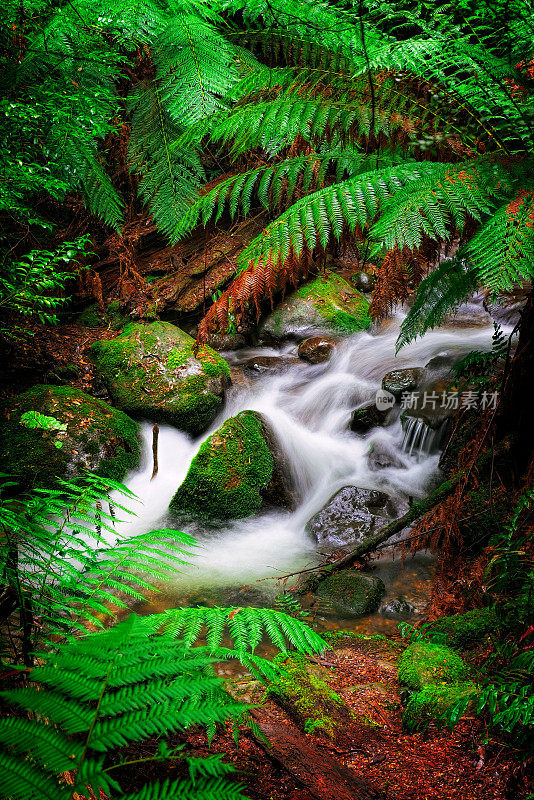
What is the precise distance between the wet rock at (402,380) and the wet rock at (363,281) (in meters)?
2.61

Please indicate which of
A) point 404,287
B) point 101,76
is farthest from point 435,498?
point 101,76

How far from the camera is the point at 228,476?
4504 mm

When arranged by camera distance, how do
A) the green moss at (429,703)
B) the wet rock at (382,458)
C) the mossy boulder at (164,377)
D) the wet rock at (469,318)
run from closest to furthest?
the green moss at (429,703) < the wet rock at (382,458) < the mossy boulder at (164,377) < the wet rock at (469,318)

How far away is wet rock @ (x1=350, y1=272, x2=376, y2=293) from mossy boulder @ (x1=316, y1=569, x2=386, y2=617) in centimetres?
524

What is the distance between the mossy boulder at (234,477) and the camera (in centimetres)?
447

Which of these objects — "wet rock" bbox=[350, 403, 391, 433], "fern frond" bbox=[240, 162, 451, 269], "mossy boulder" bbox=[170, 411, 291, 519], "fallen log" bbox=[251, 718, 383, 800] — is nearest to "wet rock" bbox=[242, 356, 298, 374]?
"wet rock" bbox=[350, 403, 391, 433]

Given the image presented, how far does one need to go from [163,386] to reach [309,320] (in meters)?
2.52

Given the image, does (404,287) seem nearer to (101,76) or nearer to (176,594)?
(176,594)

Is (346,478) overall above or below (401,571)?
above

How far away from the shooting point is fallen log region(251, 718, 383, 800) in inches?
48.3

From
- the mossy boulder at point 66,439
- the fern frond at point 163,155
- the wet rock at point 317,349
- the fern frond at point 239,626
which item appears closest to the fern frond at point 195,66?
the fern frond at point 163,155

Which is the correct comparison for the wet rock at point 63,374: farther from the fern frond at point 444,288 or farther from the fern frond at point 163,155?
the fern frond at point 444,288

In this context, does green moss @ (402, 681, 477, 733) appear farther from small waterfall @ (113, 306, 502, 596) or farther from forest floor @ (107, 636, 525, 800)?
small waterfall @ (113, 306, 502, 596)

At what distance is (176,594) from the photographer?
335 centimetres
